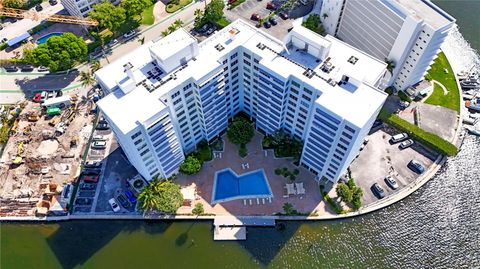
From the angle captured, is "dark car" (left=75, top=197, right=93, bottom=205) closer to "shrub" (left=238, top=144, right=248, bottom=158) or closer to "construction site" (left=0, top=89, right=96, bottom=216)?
"construction site" (left=0, top=89, right=96, bottom=216)

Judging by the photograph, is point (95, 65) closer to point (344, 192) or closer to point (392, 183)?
point (344, 192)

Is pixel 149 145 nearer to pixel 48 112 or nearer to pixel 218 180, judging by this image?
pixel 218 180

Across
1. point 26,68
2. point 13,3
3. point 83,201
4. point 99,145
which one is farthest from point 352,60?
point 13,3

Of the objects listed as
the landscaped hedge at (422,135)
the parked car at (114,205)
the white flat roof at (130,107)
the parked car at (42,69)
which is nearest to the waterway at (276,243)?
the parked car at (114,205)

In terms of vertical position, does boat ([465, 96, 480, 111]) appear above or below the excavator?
below

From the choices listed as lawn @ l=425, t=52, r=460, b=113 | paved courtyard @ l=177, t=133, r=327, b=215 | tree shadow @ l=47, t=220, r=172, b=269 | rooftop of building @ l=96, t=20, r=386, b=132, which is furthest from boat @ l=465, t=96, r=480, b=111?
tree shadow @ l=47, t=220, r=172, b=269

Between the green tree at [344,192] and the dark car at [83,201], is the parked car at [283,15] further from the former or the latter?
the dark car at [83,201]
